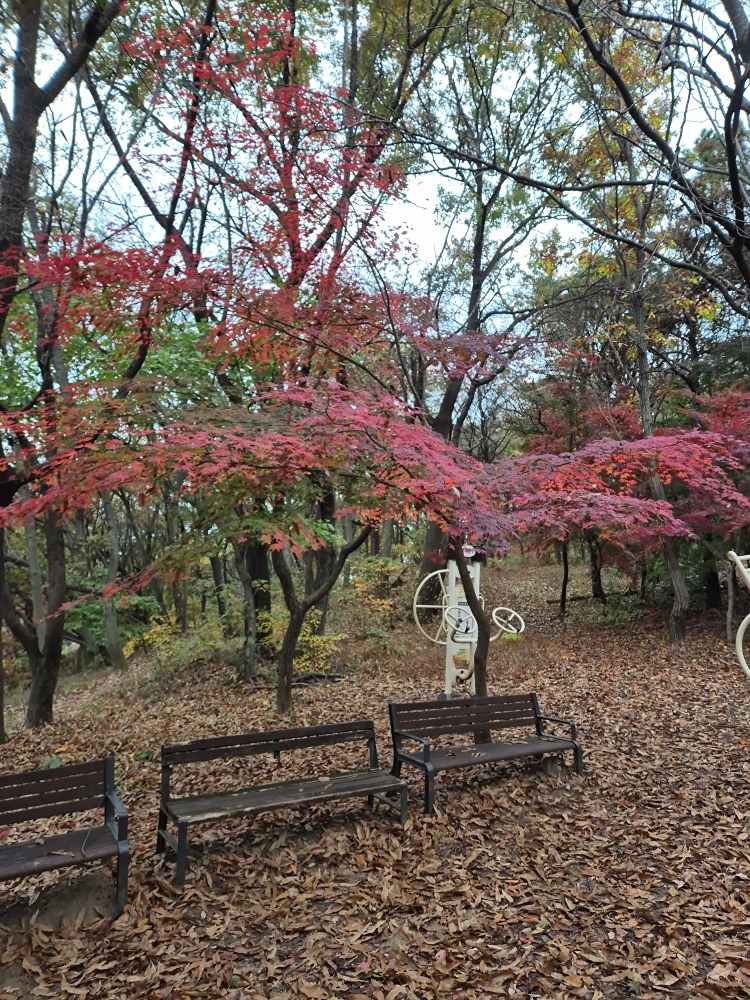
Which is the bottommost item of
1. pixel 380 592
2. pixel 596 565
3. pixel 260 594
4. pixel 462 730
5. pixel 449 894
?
pixel 449 894

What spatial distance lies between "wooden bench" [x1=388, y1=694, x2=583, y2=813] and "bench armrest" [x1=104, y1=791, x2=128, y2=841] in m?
1.90

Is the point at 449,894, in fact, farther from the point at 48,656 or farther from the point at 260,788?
the point at 48,656

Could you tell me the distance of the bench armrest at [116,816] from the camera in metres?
3.30

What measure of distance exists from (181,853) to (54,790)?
797mm

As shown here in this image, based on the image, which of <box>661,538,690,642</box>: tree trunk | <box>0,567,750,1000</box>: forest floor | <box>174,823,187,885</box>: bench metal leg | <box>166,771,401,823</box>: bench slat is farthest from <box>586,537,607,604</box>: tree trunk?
<box>174,823,187,885</box>: bench metal leg

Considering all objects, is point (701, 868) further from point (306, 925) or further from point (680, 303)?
point (680, 303)

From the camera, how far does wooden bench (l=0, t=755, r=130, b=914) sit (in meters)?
3.13

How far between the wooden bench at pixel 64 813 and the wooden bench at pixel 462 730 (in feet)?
6.36

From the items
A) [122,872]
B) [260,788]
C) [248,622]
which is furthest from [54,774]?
[248,622]

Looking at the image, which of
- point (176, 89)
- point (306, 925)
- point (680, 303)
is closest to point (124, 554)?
point (176, 89)

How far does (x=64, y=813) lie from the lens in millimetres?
3449

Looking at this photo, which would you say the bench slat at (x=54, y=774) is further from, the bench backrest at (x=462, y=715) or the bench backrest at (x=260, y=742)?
the bench backrest at (x=462, y=715)

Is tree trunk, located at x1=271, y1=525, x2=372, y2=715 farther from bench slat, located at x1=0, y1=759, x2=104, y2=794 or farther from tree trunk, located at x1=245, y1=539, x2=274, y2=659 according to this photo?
bench slat, located at x1=0, y1=759, x2=104, y2=794

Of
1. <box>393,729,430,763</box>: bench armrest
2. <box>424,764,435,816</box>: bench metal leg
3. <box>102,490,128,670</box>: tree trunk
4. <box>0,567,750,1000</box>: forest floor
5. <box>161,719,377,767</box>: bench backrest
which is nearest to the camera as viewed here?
<box>0,567,750,1000</box>: forest floor
